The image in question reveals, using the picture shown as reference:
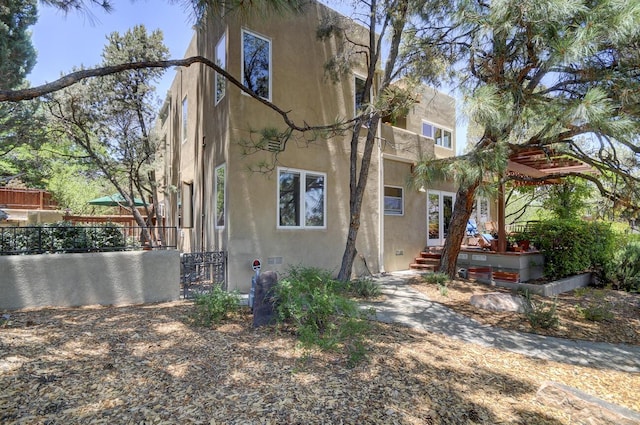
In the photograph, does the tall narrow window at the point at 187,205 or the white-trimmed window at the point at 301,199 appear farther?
the tall narrow window at the point at 187,205

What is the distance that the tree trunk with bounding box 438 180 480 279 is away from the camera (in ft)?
28.0

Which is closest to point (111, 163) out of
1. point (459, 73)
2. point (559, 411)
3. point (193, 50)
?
point (193, 50)

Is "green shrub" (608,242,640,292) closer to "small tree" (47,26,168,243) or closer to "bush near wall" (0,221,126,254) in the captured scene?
"bush near wall" (0,221,126,254)

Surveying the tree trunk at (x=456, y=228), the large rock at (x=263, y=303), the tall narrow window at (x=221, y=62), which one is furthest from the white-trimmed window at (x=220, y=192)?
the tree trunk at (x=456, y=228)

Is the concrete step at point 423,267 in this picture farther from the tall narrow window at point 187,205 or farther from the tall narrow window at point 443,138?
the tall narrow window at point 187,205

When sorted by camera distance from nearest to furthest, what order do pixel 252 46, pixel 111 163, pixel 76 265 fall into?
1. pixel 76 265
2. pixel 252 46
3. pixel 111 163

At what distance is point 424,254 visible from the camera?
11156 millimetres

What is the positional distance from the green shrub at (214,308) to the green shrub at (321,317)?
0.79 meters

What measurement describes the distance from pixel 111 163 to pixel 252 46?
6.42m

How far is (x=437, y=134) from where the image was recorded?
13.8 meters

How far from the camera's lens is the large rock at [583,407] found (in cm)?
285

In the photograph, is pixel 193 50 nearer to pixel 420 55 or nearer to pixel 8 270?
pixel 420 55

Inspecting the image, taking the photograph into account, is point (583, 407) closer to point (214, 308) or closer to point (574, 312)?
point (214, 308)

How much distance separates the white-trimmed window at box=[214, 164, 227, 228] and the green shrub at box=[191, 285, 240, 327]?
2830 mm
